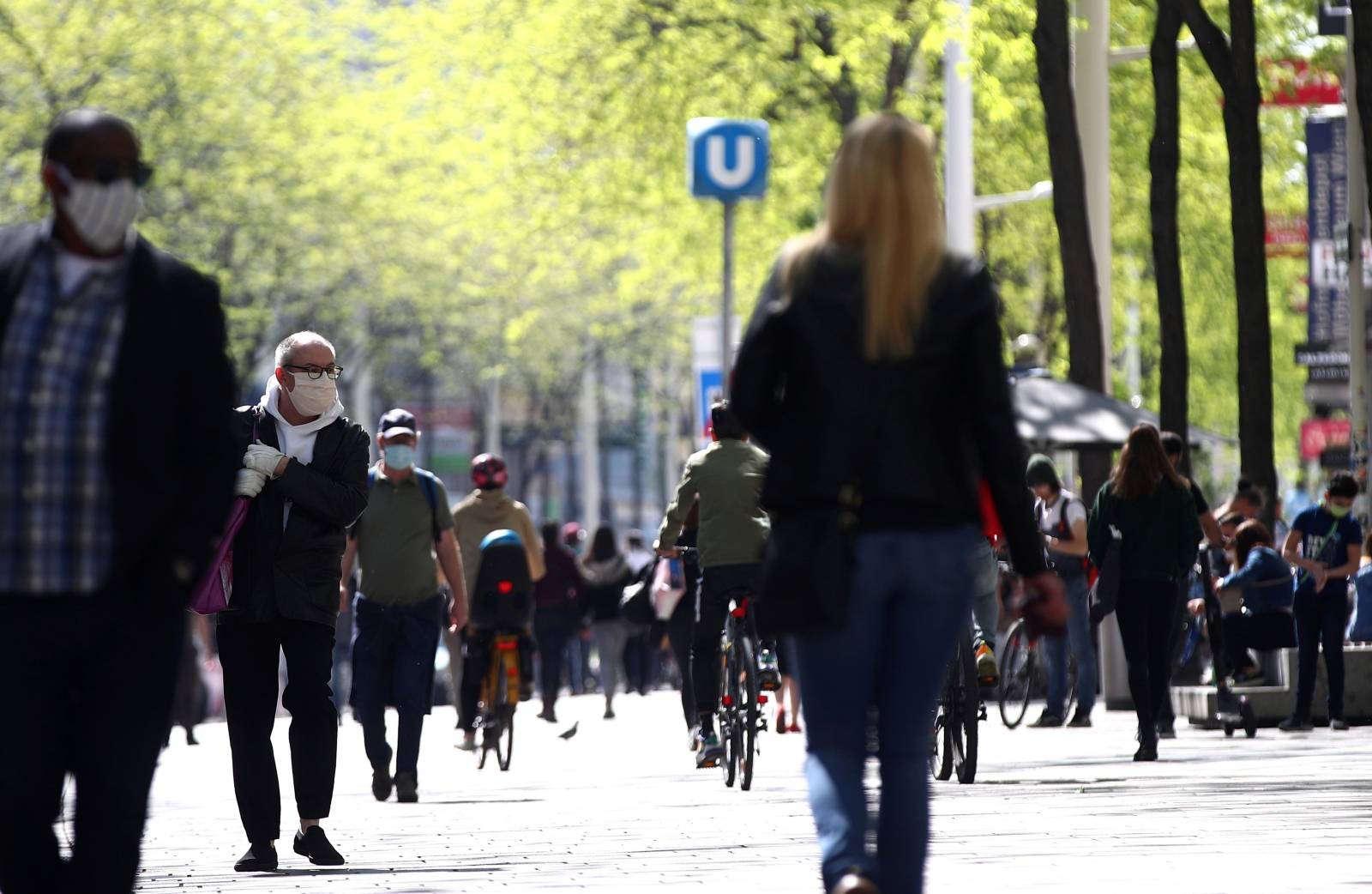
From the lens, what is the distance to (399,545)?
42.1 ft

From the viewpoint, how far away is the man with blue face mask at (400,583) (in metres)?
12.8

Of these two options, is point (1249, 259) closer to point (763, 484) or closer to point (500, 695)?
point (500, 695)

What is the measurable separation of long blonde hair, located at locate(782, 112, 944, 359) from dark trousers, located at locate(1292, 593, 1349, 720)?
13.6 m

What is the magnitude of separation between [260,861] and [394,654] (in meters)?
3.32

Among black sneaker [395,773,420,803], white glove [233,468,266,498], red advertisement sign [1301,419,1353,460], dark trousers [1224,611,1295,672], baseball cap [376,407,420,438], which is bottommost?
black sneaker [395,773,420,803]

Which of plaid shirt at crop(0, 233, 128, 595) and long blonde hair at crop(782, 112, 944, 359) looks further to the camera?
long blonde hair at crop(782, 112, 944, 359)

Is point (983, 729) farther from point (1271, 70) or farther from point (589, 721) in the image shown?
point (1271, 70)

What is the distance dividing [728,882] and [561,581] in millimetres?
17132

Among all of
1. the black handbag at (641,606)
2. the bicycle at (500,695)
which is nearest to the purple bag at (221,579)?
the bicycle at (500,695)

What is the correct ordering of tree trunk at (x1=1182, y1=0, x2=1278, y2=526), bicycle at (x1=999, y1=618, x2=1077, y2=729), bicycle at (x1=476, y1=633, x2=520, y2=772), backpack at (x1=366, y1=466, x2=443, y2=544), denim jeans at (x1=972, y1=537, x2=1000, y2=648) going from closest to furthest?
backpack at (x1=366, y1=466, x2=443, y2=544) < denim jeans at (x1=972, y1=537, x2=1000, y2=648) < bicycle at (x1=476, y1=633, x2=520, y2=772) < bicycle at (x1=999, y1=618, x2=1077, y2=729) < tree trunk at (x1=1182, y1=0, x2=1278, y2=526)

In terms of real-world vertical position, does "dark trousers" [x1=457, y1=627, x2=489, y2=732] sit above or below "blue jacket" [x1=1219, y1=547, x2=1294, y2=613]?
below

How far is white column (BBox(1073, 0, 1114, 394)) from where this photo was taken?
24.4 metres

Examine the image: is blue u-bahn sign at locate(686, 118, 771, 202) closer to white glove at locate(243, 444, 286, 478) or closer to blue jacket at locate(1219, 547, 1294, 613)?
blue jacket at locate(1219, 547, 1294, 613)

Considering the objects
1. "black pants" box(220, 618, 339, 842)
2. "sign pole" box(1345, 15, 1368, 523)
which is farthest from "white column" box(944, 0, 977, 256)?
"black pants" box(220, 618, 339, 842)
